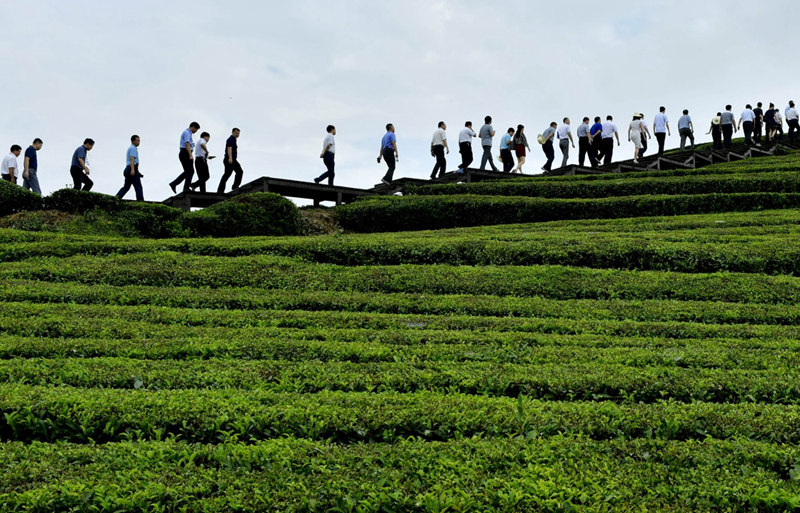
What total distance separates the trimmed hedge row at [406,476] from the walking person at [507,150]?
2446 cm

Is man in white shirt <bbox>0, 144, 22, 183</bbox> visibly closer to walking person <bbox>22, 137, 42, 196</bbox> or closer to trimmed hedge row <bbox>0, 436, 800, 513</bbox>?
walking person <bbox>22, 137, 42, 196</bbox>

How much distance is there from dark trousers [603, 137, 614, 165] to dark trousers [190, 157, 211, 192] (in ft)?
57.2

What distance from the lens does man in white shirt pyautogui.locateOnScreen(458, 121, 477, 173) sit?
2802 cm

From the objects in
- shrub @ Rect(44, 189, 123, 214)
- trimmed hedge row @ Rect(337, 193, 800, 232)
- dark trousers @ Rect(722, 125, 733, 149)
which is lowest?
trimmed hedge row @ Rect(337, 193, 800, 232)

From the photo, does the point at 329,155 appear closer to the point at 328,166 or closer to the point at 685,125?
the point at 328,166

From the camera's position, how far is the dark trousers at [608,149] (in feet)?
104

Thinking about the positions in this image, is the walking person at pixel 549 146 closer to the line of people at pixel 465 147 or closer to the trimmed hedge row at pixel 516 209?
the line of people at pixel 465 147

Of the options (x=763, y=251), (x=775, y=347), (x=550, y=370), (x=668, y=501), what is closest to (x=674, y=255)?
(x=763, y=251)

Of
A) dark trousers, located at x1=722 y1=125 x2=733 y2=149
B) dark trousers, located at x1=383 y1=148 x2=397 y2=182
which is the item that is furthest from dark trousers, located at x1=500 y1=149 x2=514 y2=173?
dark trousers, located at x1=722 y1=125 x2=733 y2=149

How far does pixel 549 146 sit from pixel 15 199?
20375mm

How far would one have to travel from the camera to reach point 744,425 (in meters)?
6.46

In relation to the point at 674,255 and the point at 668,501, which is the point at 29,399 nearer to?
the point at 668,501

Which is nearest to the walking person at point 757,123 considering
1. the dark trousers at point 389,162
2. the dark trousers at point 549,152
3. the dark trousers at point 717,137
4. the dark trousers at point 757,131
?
the dark trousers at point 757,131

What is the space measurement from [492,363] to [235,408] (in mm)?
3086
